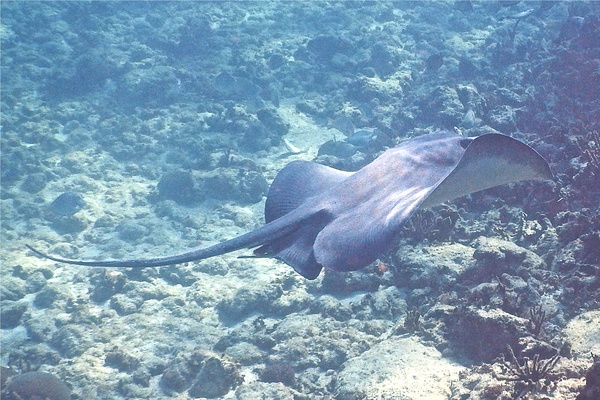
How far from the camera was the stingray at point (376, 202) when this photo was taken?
3.92m

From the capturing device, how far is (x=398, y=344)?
488cm

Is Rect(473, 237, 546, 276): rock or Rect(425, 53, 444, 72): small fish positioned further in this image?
Rect(425, 53, 444, 72): small fish

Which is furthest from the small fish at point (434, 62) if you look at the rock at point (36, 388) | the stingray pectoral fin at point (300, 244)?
the rock at point (36, 388)

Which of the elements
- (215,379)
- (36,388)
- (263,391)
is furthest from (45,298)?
(263,391)

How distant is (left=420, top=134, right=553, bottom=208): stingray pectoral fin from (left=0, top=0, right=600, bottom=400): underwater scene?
0.02m

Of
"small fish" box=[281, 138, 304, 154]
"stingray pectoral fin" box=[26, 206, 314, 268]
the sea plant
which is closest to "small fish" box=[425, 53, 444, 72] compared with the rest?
"small fish" box=[281, 138, 304, 154]

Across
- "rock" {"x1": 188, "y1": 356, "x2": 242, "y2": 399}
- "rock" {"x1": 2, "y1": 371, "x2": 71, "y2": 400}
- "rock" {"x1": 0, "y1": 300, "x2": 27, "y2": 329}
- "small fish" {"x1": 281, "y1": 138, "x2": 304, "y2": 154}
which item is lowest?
"rock" {"x1": 0, "y1": 300, "x2": 27, "y2": 329}

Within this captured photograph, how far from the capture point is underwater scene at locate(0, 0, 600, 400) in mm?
4324

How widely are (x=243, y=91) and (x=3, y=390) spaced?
37.8ft

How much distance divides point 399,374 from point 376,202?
1.72m

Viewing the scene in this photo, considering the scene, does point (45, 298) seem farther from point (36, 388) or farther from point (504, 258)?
point (504, 258)

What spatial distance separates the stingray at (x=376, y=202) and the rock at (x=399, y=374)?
1.23m

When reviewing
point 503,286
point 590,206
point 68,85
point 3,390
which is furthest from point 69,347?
point 68,85

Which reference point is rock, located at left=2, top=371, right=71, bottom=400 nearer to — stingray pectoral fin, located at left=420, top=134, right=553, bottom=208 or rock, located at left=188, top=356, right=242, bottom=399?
rock, located at left=188, top=356, right=242, bottom=399
